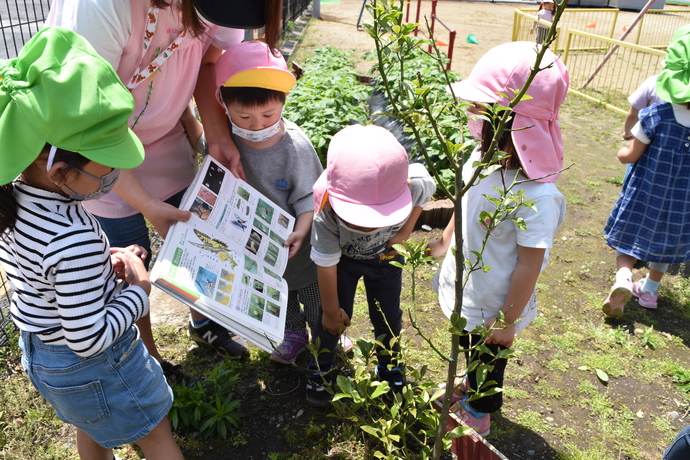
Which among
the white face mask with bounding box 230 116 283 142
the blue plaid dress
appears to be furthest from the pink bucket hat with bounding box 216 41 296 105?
the blue plaid dress

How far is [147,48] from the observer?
5.77ft

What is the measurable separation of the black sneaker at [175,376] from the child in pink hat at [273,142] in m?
0.39

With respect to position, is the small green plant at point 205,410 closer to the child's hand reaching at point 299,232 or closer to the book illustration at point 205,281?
the child's hand reaching at point 299,232

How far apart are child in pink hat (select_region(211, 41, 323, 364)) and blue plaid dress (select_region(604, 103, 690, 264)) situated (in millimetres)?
1948

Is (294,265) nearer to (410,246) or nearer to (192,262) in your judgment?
(192,262)

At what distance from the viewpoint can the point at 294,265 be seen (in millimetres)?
2396

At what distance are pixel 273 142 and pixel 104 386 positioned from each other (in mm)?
1101

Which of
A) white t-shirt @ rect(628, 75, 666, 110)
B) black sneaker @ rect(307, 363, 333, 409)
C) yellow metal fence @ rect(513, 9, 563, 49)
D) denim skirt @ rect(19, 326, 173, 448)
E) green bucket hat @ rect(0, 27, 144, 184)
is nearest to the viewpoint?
green bucket hat @ rect(0, 27, 144, 184)

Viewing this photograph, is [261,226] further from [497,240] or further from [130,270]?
[497,240]

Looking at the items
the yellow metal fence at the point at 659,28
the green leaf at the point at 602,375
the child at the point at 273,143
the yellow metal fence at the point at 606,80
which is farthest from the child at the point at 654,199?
the yellow metal fence at the point at 659,28

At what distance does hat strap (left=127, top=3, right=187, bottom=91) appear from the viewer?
1.71 m

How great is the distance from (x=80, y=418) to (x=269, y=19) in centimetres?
141

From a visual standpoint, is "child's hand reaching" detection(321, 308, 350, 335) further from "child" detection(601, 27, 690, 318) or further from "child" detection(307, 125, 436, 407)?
"child" detection(601, 27, 690, 318)

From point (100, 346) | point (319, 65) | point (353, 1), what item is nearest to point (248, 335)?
point (100, 346)
